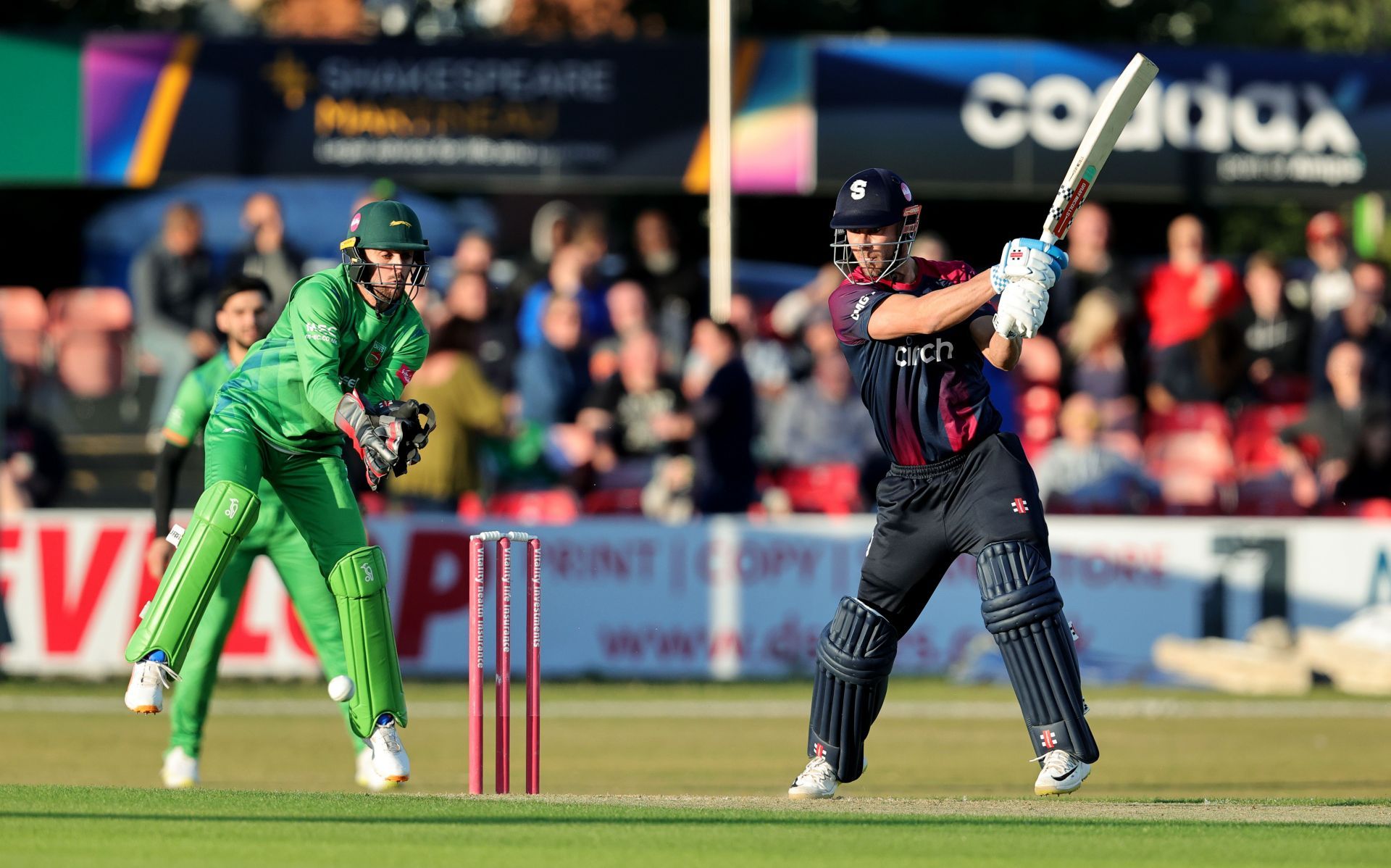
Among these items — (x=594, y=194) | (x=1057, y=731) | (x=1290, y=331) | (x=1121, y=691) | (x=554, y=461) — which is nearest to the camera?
(x=1057, y=731)

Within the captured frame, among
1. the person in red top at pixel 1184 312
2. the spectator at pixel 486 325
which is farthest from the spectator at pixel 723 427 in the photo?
the person in red top at pixel 1184 312

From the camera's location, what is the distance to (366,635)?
→ 25.9ft

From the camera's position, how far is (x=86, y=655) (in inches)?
562

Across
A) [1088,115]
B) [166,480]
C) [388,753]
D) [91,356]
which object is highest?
[1088,115]

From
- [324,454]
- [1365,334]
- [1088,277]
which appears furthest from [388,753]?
[1365,334]

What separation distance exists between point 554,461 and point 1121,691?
462 centimetres

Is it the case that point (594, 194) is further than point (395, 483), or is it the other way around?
point (594, 194)

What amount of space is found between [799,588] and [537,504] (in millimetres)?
2206

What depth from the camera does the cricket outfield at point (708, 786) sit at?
6426 millimetres

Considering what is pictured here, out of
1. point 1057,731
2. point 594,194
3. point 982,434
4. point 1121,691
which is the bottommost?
point 1121,691

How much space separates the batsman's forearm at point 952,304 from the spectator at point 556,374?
29.3 feet

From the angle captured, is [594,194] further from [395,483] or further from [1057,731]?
[1057,731]

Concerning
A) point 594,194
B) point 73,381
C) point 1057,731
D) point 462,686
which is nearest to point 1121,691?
point 462,686

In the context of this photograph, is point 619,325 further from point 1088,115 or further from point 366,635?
point 366,635
